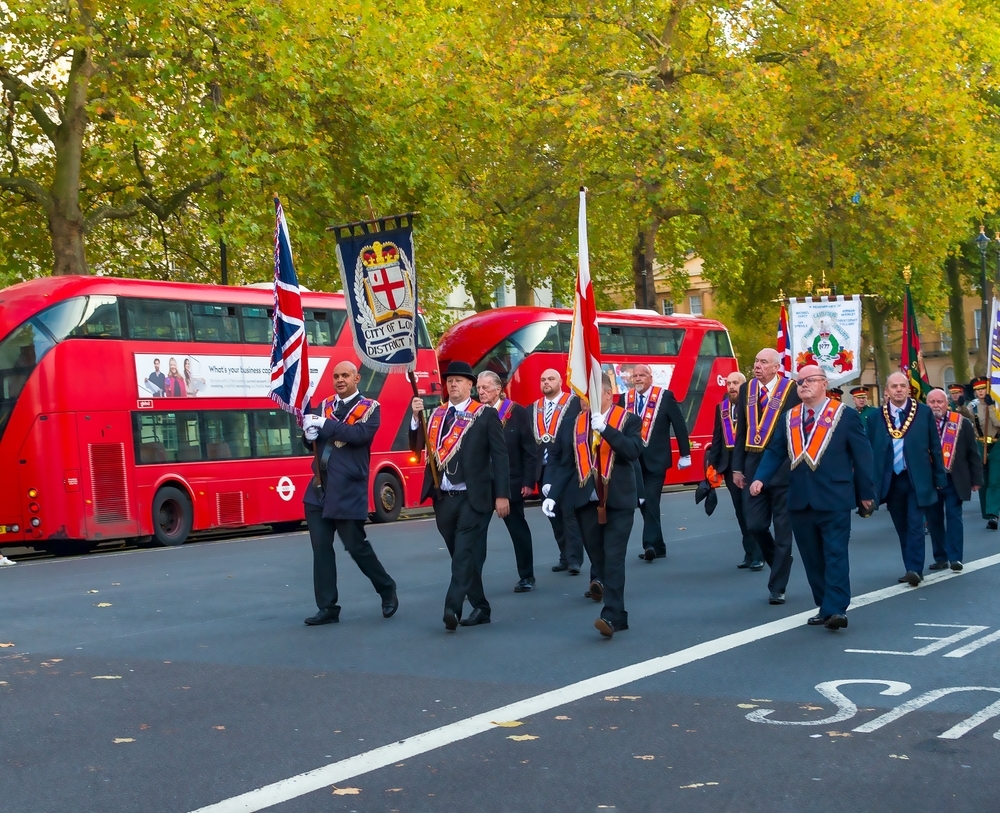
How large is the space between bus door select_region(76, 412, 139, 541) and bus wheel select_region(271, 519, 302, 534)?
11.9ft

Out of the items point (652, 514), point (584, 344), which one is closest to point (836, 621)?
point (584, 344)

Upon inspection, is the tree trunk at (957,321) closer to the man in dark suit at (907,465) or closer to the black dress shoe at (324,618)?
the man in dark suit at (907,465)

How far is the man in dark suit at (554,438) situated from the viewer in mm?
13047

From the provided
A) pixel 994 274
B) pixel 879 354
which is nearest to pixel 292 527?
pixel 879 354

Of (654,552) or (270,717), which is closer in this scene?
(270,717)

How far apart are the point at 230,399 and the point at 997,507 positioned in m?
10.9

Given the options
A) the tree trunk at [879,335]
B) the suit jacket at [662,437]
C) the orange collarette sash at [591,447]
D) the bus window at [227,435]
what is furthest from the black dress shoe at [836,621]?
the tree trunk at [879,335]

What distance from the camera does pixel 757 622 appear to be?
10.0 meters

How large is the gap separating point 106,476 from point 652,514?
334 inches

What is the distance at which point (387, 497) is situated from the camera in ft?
82.5

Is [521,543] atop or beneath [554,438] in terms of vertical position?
beneath

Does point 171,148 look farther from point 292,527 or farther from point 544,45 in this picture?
point 544,45

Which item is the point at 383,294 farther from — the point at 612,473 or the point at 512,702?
the point at 512,702

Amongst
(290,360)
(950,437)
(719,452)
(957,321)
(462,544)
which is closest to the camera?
(462,544)
